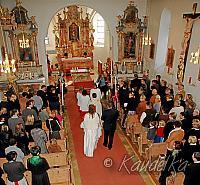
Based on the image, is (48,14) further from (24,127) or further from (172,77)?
(24,127)

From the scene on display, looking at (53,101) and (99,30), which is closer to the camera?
(53,101)

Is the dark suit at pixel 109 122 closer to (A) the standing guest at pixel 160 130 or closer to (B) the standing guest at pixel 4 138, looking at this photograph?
(A) the standing guest at pixel 160 130

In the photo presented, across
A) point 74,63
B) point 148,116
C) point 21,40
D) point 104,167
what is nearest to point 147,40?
point 74,63

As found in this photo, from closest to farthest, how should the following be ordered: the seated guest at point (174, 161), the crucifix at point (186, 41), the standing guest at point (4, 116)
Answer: the seated guest at point (174, 161) → the standing guest at point (4, 116) → the crucifix at point (186, 41)

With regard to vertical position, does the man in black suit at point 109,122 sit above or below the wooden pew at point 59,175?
above

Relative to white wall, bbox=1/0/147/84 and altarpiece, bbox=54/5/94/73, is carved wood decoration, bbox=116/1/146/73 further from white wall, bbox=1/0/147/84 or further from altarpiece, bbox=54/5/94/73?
altarpiece, bbox=54/5/94/73

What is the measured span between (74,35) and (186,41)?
430 inches

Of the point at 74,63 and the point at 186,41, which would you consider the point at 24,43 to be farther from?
the point at 186,41

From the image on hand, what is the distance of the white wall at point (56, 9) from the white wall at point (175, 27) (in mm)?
1217

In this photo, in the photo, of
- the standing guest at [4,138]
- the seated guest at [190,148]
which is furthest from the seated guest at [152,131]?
the standing guest at [4,138]

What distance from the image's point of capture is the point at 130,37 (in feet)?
50.1

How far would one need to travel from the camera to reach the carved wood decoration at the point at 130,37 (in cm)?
1489

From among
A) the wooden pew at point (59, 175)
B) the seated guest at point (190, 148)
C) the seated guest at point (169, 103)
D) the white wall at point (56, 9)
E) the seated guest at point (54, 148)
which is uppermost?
the white wall at point (56, 9)

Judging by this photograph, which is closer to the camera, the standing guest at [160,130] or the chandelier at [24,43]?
the standing guest at [160,130]
